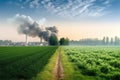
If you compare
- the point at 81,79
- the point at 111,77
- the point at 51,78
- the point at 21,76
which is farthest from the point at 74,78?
the point at 21,76

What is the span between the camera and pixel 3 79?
52.0 ft

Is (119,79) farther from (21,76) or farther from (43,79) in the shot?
(21,76)

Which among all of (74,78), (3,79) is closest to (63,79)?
(74,78)

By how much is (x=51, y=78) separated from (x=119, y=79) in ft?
17.7

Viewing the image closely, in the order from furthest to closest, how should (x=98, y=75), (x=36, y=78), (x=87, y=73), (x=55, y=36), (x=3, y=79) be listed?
(x=55, y=36) < (x=87, y=73) < (x=98, y=75) < (x=36, y=78) < (x=3, y=79)

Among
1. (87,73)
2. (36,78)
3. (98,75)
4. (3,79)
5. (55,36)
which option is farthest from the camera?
(55,36)

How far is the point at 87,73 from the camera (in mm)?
19422

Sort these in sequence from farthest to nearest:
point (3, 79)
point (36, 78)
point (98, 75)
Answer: point (98, 75) → point (36, 78) → point (3, 79)

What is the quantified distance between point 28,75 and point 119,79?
7.46 meters

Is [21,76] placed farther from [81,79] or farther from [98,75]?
[98,75]

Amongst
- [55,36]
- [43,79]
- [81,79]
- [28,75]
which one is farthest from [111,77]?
[55,36]

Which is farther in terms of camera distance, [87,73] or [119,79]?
[87,73]

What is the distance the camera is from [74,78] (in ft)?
56.1

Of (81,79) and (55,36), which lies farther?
(55,36)
